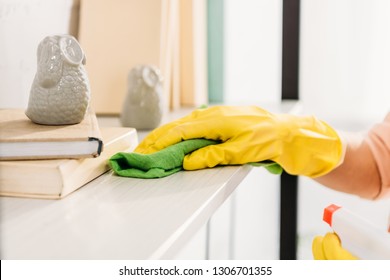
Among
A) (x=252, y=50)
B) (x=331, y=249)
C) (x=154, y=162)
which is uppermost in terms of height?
(x=252, y=50)

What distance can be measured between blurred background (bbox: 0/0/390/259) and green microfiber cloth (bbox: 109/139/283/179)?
1.89 ft

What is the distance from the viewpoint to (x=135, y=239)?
0.48 metres

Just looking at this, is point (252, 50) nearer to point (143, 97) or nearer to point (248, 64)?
point (248, 64)

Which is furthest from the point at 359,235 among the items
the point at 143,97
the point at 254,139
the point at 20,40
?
the point at 20,40

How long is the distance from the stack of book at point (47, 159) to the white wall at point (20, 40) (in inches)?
11.5

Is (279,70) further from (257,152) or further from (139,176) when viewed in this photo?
(139,176)

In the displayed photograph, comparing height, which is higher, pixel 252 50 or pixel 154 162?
pixel 252 50

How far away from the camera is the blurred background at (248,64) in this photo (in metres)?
1.27

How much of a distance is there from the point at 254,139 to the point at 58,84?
0.28 metres

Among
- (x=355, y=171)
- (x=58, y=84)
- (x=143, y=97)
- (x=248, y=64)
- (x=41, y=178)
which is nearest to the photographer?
(x=41, y=178)

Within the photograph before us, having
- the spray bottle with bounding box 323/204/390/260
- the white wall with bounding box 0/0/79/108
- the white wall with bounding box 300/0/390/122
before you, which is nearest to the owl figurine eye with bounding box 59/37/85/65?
the white wall with bounding box 0/0/79/108

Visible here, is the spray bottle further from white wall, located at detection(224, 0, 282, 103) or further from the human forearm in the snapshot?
white wall, located at detection(224, 0, 282, 103)

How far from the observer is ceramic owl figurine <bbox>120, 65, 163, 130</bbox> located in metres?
1.04

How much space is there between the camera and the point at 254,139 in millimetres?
751
